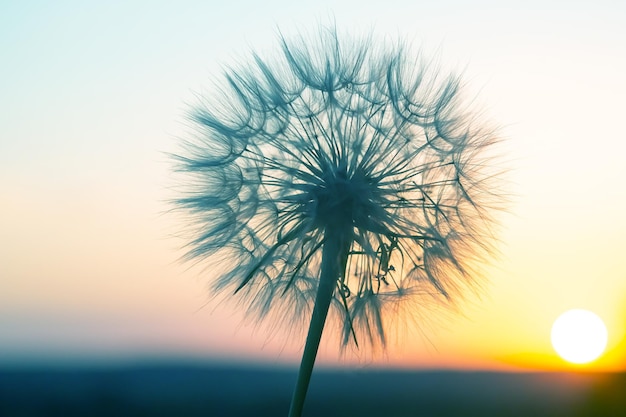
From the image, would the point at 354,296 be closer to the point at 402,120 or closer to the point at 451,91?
the point at 402,120

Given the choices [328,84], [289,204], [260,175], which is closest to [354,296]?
[289,204]

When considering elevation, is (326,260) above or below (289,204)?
below

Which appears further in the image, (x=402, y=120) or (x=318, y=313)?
(x=402, y=120)

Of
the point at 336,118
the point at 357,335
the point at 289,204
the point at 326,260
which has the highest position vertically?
the point at 336,118
